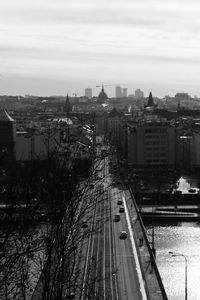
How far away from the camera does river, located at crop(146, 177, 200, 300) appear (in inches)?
376

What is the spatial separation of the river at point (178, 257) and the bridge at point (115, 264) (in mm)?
405

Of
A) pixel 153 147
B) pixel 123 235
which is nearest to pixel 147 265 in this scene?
pixel 123 235

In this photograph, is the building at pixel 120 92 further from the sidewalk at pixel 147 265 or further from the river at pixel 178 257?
the sidewalk at pixel 147 265

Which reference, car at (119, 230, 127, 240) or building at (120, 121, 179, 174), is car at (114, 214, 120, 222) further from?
building at (120, 121, 179, 174)

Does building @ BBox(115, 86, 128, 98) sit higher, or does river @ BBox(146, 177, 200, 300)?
building @ BBox(115, 86, 128, 98)

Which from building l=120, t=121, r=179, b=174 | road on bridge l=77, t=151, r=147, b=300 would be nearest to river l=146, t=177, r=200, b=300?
road on bridge l=77, t=151, r=147, b=300

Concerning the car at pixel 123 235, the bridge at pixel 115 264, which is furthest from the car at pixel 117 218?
the car at pixel 123 235

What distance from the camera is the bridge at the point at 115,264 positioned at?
24.9 ft

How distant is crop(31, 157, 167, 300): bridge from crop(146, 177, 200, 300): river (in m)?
0.41

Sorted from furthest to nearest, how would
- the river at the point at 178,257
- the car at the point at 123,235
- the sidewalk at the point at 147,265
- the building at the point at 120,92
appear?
1. the building at the point at 120,92
2. the car at the point at 123,235
3. the river at the point at 178,257
4. the sidewalk at the point at 147,265

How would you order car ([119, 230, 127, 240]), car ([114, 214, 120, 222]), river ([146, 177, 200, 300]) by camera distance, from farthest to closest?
car ([114, 214, 120, 222]) < car ([119, 230, 127, 240]) < river ([146, 177, 200, 300])

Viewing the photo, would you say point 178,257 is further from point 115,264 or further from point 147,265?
point 115,264

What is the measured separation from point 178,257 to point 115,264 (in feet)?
6.67

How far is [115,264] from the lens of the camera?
31.9ft
